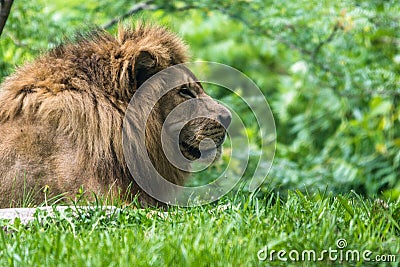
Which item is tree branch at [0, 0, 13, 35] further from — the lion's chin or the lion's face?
the lion's chin

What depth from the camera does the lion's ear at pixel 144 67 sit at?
4355mm

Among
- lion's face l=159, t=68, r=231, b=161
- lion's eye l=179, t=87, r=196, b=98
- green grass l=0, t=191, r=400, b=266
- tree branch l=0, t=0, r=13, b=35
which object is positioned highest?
tree branch l=0, t=0, r=13, b=35

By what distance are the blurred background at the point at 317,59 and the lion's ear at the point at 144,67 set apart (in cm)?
57

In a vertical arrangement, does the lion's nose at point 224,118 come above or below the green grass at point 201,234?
above

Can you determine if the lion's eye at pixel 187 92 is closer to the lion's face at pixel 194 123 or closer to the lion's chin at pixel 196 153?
the lion's face at pixel 194 123

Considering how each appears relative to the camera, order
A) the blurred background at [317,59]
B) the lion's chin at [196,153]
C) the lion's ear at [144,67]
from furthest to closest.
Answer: the blurred background at [317,59] < the lion's chin at [196,153] < the lion's ear at [144,67]

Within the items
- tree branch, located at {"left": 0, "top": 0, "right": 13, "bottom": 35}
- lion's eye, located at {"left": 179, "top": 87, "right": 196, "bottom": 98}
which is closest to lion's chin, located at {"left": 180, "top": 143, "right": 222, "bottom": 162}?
lion's eye, located at {"left": 179, "top": 87, "right": 196, "bottom": 98}

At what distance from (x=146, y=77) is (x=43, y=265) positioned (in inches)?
76.1

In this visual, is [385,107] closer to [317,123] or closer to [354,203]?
[317,123]

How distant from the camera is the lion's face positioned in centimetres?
441

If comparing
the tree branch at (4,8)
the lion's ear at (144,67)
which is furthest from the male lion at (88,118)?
the tree branch at (4,8)

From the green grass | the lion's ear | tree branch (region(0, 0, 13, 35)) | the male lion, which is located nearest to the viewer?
the green grass

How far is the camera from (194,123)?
14.5ft

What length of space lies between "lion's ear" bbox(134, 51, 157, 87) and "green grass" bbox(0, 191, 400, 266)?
3.67 feet
